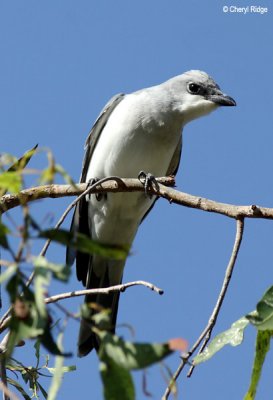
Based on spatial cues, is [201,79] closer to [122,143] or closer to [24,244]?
[122,143]

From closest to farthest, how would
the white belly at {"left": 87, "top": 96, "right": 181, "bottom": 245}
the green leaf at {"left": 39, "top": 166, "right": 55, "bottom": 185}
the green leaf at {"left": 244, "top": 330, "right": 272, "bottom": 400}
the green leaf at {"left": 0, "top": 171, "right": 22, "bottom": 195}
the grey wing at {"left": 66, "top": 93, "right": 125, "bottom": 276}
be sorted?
the green leaf at {"left": 39, "top": 166, "right": 55, "bottom": 185} → the green leaf at {"left": 0, "top": 171, "right": 22, "bottom": 195} → the green leaf at {"left": 244, "top": 330, "right": 272, "bottom": 400} → the white belly at {"left": 87, "top": 96, "right": 181, "bottom": 245} → the grey wing at {"left": 66, "top": 93, "right": 125, "bottom": 276}

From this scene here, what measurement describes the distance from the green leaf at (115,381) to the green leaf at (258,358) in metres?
0.92

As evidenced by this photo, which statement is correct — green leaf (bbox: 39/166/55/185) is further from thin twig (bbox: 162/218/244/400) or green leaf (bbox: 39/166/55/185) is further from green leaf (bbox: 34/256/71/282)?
thin twig (bbox: 162/218/244/400)

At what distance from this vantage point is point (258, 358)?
7.69 feet

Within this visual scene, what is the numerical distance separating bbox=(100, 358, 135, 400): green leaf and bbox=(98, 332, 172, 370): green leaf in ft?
0.04

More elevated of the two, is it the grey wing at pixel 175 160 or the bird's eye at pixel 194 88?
the bird's eye at pixel 194 88

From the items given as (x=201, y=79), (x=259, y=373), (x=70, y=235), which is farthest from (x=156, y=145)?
(x=70, y=235)

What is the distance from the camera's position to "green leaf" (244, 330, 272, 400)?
2316 mm

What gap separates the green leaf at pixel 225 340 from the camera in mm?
2373

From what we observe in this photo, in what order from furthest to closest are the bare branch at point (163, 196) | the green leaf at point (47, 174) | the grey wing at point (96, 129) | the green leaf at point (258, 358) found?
the grey wing at point (96, 129) → the bare branch at point (163, 196) → the green leaf at point (258, 358) → the green leaf at point (47, 174)

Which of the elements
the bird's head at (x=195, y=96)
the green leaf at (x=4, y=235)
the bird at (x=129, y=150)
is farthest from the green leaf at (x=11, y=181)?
the bird's head at (x=195, y=96)

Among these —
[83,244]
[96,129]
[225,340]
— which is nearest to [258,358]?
[225,340]

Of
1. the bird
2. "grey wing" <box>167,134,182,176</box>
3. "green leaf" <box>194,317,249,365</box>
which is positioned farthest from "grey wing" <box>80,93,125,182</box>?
"green leaf" <box>194,317,249,365</box>

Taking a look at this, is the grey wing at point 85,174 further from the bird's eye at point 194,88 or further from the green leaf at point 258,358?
the green leaf at point 258,358
